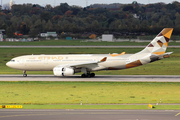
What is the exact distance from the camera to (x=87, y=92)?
112 ft

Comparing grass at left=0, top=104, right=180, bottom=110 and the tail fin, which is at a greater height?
the tail fin

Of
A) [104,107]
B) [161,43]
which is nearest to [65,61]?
[161,43]

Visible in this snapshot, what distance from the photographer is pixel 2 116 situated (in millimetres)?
22469

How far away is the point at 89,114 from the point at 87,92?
11.0 m

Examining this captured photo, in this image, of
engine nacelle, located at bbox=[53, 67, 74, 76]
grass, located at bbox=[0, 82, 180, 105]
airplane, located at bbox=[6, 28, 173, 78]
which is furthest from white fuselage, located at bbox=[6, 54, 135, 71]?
grass, located at bbox=[0, 82, 180, 105]

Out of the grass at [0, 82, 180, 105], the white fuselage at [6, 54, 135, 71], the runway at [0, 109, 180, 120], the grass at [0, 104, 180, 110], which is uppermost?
the white fuselage at [6, 54, 135, 71]

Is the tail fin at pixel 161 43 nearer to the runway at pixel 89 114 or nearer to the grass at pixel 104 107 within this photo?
the grass at pixel 104 107

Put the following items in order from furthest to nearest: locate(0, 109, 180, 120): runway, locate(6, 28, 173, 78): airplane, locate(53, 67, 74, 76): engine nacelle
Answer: locate(6, 28, 173, 78): airplane < locate(53, 67, 74, 76): engine nacelle < locate(0, 109, 180, 120): runway

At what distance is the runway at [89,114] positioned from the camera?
22.0 meters

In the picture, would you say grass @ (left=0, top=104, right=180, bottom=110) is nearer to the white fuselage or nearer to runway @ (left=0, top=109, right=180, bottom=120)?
runway @ (left=0, top=109, right=180, bottom=120)

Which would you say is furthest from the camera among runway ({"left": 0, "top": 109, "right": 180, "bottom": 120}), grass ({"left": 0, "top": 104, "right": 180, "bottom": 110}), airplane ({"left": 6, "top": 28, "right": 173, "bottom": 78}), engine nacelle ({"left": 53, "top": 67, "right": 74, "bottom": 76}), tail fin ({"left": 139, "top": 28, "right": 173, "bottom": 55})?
tail fin ({"left": 139, "top": 28, "right": 173, "bottom": 55})

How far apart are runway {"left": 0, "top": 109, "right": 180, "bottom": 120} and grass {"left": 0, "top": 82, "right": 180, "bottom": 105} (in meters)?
4.17

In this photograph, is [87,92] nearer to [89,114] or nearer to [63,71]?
[89,114]

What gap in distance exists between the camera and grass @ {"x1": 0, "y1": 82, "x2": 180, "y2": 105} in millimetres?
29516
